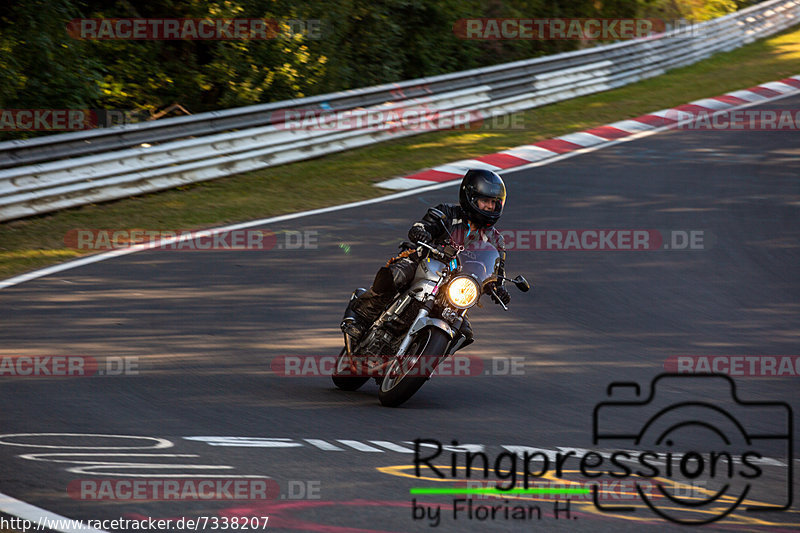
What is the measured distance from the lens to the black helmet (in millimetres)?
6980

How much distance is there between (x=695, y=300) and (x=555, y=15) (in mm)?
19797

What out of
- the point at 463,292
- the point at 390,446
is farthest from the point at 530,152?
the point at 390,446

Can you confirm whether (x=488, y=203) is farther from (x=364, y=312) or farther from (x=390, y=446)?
(x=390, y=446)

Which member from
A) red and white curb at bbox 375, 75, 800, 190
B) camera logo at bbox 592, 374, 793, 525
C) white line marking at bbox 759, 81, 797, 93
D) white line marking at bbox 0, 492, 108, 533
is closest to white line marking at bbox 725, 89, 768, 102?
red and white curb at bbox 375, 75, 800, 190

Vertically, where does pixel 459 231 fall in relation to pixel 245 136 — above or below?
below

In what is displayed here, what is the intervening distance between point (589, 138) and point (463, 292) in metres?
12.0

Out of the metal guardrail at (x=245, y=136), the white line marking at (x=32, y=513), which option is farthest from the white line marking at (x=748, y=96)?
the white line marking at (x=32, y=513)

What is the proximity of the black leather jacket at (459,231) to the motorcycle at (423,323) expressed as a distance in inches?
2.4

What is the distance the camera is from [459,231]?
7.15 meters

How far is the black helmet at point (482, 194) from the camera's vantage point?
22.9ft

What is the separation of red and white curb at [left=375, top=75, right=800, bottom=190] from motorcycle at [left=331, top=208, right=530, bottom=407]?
7459 millimetres

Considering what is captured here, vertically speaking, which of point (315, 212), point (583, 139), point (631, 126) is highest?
point (631, 126)

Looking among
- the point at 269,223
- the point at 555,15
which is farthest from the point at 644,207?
the point at 555,15

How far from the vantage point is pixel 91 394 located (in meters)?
6.84
